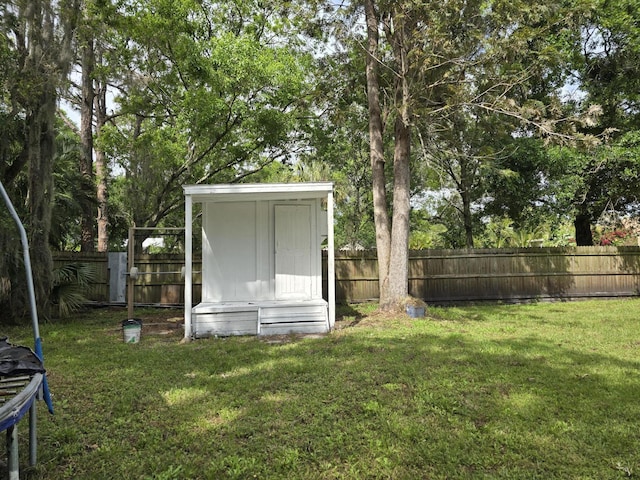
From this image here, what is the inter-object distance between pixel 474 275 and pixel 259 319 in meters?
5.92

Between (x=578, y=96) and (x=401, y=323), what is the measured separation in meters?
8.14

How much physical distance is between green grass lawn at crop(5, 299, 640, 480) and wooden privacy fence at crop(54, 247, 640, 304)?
3731mm

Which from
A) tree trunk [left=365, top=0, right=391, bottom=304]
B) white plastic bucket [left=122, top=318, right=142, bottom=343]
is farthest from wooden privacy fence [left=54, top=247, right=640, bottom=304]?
white plastic bucket [left=122, top=318, right=142, bottom=343]

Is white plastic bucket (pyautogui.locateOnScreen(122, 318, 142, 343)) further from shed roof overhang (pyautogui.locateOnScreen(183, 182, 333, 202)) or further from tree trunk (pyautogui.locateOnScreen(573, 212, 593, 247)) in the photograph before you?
tree trunk (pyautogui.locateOnScreen(573, 212, 593, 247))

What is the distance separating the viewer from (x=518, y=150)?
382 inches

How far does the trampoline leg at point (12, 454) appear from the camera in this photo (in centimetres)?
198

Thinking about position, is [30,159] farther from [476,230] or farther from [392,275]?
[476,230]

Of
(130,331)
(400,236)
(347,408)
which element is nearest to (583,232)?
(400,236)

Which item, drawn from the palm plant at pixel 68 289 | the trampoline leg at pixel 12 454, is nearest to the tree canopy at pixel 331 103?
the palm plant at pixel 68 289

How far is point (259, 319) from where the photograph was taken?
662cm

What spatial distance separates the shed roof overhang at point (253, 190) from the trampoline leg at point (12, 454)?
4664mm

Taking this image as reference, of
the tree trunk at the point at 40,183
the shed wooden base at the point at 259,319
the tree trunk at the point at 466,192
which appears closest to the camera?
the shed wooden base at the point at 259,319

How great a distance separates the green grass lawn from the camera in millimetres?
2564

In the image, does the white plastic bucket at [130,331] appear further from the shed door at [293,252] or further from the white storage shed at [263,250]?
the shed door at [293,252]
